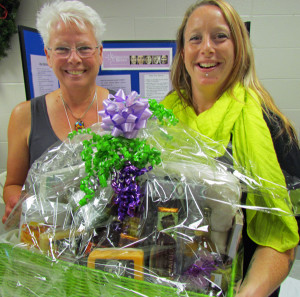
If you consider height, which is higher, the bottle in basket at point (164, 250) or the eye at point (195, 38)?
the eye at point (195, 38)


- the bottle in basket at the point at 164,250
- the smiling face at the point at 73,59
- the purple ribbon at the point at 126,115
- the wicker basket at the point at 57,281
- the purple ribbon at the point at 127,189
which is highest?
the smiling face at the point at 73,59

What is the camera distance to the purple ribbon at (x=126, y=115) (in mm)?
629

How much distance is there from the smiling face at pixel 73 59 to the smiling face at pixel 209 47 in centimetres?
55

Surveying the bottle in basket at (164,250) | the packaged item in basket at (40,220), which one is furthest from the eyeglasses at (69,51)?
the bottle in basket at (164,250)

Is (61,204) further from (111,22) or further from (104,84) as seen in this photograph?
(111,22)

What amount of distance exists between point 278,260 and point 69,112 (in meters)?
1.26

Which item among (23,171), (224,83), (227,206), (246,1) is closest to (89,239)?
(227,206)

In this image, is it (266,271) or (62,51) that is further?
(62,51)

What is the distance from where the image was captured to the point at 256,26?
212 centimetres

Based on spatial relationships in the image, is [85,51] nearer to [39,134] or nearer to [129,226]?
[39,134]

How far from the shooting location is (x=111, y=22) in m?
2.17

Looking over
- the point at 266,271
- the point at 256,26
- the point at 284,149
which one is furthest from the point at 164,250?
the point at 256,26

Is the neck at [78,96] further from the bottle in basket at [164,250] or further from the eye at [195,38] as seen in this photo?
the bottle in basket at [164,250]

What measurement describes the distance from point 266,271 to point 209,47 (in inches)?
31.1
